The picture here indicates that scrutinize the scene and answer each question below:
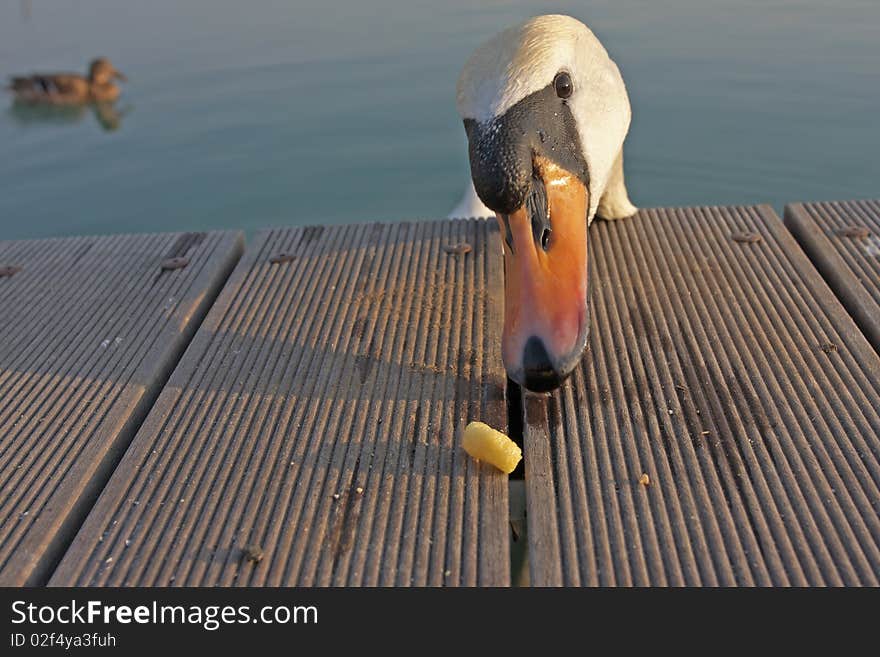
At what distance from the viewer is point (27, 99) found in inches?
369

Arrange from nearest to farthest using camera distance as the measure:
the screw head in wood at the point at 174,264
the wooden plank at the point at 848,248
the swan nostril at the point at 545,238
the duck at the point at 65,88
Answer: the swan nostril at the point at 545,238 < the wooden plank at the point at 848,248 < the screw head in wood at the point at 174,264 < the duck at the point at 65,88

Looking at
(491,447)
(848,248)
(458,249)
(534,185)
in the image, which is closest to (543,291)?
(534,185)

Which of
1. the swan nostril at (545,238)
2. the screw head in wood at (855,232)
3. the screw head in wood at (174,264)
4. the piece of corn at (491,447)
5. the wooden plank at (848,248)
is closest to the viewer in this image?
the piece of corn at (491,447)

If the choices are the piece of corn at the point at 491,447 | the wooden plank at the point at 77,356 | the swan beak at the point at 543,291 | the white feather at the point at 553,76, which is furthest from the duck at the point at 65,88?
the piece of corn at the point at 491,447

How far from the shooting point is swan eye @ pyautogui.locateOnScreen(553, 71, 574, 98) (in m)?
2.64

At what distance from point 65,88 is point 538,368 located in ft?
29.2

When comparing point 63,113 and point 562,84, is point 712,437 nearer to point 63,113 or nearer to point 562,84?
point 562,84

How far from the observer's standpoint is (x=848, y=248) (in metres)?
3.24

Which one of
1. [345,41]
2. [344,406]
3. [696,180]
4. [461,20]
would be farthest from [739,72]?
[344,406]

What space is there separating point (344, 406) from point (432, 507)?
54 centimetres

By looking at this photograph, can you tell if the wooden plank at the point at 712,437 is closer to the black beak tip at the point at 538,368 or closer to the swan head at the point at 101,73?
the black beak tip at the point at 538,368

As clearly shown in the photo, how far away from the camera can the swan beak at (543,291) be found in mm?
2273

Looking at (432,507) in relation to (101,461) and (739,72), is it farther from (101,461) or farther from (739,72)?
(739,72)

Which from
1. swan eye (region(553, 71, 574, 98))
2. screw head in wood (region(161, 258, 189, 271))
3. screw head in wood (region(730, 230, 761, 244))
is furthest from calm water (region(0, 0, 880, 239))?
swan eye (region(553, 71, 574, 98))
